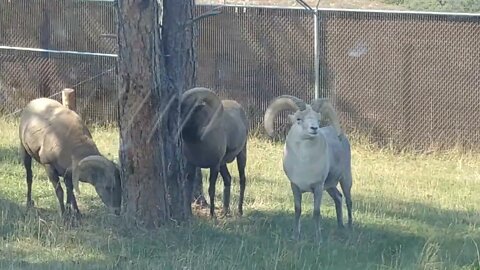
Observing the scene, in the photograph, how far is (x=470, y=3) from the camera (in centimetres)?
2853

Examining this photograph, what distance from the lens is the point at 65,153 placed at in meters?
12.0

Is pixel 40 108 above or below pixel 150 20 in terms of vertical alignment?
below

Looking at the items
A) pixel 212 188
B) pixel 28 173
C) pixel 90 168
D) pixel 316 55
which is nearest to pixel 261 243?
pixel 212 188

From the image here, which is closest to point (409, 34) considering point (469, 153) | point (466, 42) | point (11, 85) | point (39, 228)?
point (466, 42)

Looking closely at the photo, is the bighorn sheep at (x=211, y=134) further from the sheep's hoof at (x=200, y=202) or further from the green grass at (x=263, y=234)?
the green grass at (x=263, y=234)

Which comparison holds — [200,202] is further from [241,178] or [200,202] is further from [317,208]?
[317,208]

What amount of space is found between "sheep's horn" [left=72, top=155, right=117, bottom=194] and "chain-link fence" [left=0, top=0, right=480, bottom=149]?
27.9 ft

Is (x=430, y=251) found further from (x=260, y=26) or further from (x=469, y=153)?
(x=260, y=26)

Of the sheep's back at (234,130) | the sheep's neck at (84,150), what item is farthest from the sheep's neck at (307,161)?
the sheep's neck at (84,150)

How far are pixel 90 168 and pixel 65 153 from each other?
0.78 metres

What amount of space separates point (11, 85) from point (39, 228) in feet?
36.5

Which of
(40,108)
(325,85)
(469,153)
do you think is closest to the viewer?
(40,108)

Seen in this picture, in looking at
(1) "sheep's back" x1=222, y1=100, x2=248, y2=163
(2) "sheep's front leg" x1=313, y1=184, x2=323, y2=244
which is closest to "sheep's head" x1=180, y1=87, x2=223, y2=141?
(1) "sheep's back" x1=222, y1=100, x2=248, y2=163

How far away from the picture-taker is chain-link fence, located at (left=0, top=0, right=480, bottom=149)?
18.6 m
